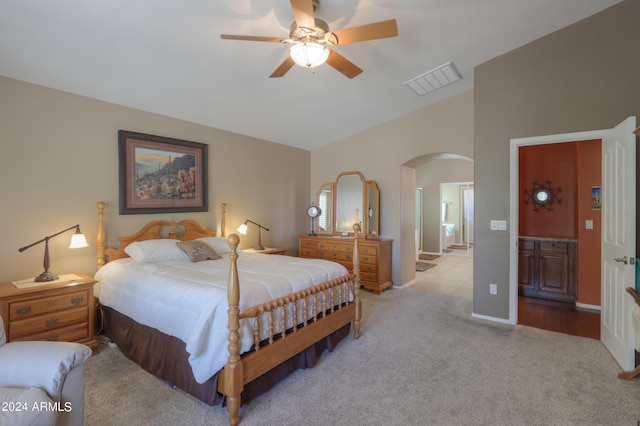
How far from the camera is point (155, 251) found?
10.9ft

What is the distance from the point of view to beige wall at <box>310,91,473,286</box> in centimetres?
457

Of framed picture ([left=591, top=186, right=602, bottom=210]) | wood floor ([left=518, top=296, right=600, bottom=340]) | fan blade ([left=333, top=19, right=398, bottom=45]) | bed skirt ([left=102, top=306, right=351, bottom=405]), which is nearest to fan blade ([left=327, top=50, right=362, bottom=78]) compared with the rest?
fan blade ([left=333, top=19, right=398, bottom=45])

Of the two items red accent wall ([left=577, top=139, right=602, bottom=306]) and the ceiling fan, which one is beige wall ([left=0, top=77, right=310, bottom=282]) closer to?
the ceiling fan

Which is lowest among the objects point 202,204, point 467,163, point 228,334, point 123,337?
point 123,337

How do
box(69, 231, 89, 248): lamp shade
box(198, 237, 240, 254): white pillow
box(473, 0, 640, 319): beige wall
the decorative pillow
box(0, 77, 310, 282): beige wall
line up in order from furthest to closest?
box(198, 237, 240, 254): white pillow < the decorative pillow < box(473, 0, 640, 319): beige wall < box(69, 231, 89, 248): lamp shade < box(0, 77, 310, 282): beige wall

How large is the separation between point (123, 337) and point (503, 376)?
133 inches

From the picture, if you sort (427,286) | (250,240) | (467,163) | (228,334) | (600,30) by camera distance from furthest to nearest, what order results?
(467,163) < (427,286) < (250,240) < (600,30) < (228,334)

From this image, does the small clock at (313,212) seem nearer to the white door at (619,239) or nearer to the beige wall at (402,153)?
the beige wall at (402,153)

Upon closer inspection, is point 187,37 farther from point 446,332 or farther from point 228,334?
point 446,332

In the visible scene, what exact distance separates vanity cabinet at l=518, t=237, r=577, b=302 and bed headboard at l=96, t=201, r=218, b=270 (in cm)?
484

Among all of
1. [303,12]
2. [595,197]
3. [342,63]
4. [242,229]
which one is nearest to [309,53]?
[303,12]

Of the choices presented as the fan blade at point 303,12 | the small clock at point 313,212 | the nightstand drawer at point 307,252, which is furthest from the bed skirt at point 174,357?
the small clock at point 313,212

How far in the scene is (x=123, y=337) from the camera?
2840mm

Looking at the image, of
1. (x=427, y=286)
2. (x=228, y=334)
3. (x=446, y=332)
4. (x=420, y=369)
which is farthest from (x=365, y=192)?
(x=228, y=334)
